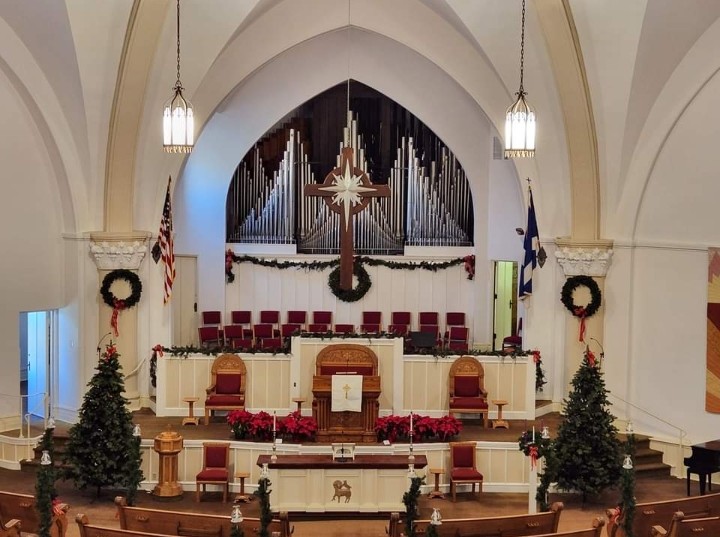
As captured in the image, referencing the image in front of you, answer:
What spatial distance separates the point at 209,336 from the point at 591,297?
341 inches

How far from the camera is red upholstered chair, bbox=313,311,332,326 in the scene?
23188mm

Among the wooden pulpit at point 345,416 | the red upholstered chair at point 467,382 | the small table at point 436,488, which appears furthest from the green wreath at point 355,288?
the small table at point 436,488

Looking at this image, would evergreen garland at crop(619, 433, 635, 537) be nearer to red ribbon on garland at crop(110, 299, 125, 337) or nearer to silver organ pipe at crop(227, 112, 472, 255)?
red ribbon on garland at crop(110, 299, 125, 337)

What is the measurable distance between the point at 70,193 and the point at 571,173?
8.74 meters

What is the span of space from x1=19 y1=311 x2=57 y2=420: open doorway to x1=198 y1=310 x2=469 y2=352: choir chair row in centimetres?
389

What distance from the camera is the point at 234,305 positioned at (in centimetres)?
2341

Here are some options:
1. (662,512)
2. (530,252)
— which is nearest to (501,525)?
(662,512)

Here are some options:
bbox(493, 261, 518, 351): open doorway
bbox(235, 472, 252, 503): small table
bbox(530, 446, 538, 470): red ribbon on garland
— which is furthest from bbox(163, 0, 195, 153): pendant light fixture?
bbox(493, 261, 518, 351): open doorway

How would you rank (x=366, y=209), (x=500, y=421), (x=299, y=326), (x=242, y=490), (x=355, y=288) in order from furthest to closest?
(x=355, y=288) → (x=299, y=326) → (x=366, y=209) → (x=500, y=421) → (x=242, y=490)

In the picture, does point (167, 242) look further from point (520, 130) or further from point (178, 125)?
point (520, 130)

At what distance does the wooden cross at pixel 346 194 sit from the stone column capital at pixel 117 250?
3.55 metres

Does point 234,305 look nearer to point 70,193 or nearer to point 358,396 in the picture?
point 70,193

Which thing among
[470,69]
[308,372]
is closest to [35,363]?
[308,372]

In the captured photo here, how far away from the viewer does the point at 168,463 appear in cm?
1566
